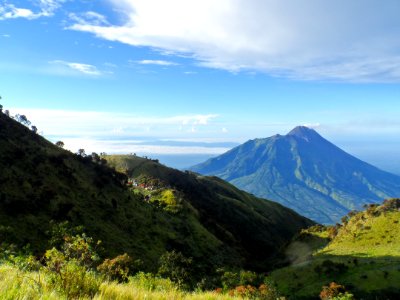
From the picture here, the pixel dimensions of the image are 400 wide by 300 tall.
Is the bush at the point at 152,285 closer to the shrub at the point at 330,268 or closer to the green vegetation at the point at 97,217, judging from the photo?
the green vegetation at the point at 97,217

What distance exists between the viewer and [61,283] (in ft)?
23.5

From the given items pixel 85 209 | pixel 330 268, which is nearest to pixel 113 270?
pixel 330 268

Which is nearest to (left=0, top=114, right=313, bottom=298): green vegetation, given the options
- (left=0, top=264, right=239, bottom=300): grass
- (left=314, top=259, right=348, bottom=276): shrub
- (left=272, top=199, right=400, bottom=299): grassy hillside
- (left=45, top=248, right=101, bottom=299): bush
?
(left=272, top=199, right=400, bottom=299): grassy hillside

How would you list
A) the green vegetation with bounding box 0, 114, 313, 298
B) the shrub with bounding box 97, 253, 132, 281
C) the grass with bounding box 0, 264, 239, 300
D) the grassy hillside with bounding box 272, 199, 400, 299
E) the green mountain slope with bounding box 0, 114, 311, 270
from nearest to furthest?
the grass with bounding box 0, 264, 239, 300 < the shrub with bounding box 97, 253, 132, 281 < the grassy hillside with bounding box 272, 199, 400, 299 < the green vegetation with bounding box 0, 114, 313, 298 < the green mountain slope with bounding box 0, 114, 311, 270

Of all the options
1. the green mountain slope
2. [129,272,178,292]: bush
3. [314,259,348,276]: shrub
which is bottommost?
[314,259,348,276]: shrub

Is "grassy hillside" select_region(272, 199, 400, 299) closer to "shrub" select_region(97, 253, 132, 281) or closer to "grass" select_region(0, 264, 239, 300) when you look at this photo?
"shrub" select_region(97, 253, 132, 281)

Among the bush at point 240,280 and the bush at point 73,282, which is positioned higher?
the bush at point 73,282

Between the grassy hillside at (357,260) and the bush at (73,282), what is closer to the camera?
the bush at (73,282)

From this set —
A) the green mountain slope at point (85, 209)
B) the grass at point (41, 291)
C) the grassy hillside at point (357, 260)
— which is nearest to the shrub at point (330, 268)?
the grassy hillside at point (357, 260)

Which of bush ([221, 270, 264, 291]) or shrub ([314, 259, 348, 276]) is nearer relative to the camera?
bush ([221, 270, 264, 291])

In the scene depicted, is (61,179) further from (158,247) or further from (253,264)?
(253,264)

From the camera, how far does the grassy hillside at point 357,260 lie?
6717 cm

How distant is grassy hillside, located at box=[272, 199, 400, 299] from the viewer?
67.2 meters

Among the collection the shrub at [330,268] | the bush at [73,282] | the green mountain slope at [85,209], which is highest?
the bush at [73,282]
